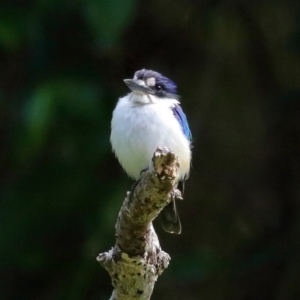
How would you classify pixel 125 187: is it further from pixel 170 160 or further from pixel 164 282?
pixel 170 160

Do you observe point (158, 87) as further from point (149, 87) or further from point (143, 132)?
point (143, 132)

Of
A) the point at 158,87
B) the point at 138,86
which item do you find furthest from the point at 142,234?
the point at 158,87

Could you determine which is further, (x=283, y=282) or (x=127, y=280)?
(x=283, y=282)

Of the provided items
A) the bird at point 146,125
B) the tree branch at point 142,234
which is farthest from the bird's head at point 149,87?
the tree branch at point 142,234

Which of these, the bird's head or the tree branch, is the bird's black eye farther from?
the tree branch

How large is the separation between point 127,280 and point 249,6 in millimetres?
2798

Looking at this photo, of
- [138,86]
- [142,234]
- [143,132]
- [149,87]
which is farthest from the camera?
[149,87]

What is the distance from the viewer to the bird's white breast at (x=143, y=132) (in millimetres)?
4410

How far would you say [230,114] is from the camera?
245 inches

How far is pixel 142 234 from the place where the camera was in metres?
3.69

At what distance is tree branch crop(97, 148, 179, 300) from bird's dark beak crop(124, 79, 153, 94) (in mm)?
930

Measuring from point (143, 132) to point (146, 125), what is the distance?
4cm

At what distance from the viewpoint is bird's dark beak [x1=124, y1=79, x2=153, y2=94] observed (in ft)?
14.9

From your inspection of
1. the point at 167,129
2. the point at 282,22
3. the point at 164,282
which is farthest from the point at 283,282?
the point at 167,129
